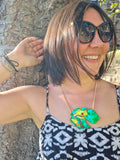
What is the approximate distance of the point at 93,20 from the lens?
1.52m

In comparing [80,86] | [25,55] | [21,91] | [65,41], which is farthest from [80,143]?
Answer: [25,55]

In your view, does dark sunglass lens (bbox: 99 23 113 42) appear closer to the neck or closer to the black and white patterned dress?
the neck

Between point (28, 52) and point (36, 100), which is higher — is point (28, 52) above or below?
above

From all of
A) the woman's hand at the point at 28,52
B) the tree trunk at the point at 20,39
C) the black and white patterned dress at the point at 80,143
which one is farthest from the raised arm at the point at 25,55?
the black and white patterned dress at the point at 80,143

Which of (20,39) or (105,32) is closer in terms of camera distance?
(105,32)

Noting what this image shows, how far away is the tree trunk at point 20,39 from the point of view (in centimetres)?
184

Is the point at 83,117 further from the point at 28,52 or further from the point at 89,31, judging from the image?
the point at 28,52

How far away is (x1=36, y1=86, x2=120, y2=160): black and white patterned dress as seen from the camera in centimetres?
139

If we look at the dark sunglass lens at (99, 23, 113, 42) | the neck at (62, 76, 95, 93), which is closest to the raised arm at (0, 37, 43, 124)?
the neck at (62, 76, 95, 93)

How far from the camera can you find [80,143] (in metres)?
1.42

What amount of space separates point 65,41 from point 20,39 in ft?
1.83

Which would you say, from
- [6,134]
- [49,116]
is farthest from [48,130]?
[6,134]

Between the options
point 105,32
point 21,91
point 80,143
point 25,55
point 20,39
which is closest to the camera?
point 80,143

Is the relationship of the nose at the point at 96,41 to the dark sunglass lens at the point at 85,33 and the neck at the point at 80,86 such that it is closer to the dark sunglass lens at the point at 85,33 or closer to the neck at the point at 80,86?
the dark sunglass lens at the point at 85,33
